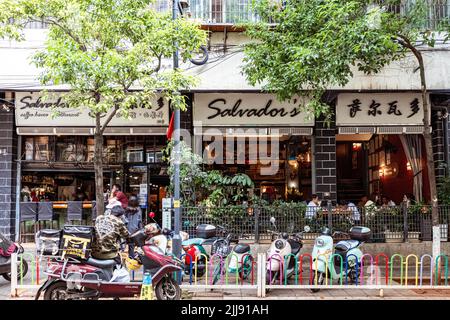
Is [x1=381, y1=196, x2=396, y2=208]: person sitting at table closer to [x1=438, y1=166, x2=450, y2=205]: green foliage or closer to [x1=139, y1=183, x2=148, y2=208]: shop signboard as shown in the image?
[x1=438, y1=166, x2=450, y2=205]: green foliage

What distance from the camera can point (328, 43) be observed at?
9.48 metres

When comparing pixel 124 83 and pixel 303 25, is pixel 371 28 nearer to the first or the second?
pixel 303 25

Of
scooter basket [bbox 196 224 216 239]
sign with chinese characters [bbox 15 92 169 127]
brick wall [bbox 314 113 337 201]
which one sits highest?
sign with chinese characters [bbox 15 92 169 127]

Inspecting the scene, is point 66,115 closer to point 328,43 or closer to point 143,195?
point 143,195

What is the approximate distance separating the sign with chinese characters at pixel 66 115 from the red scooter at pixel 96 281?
7.18m

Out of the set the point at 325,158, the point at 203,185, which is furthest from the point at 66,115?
the point at 325,158

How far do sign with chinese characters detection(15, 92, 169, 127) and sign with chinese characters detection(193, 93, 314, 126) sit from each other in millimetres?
1230

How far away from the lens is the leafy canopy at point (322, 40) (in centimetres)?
924

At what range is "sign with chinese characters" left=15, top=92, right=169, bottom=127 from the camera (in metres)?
14.1

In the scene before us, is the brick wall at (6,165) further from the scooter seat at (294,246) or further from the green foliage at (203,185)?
the scooter seat at (294,246)

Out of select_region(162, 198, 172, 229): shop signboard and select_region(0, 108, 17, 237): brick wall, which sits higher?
select_region(0, 108, 17, 237): brick wall

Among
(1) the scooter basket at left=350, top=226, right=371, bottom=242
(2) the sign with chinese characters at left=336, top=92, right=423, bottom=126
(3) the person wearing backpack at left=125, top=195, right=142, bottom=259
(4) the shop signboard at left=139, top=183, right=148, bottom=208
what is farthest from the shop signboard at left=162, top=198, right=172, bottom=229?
(2) the sign with chinese characters at left=336, top=92, right=423, bottom=126

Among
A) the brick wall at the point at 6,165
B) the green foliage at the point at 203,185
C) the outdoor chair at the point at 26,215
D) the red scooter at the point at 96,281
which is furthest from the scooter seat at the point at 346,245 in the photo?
the brick wall at the point at 6,165

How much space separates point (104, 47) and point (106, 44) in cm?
8
